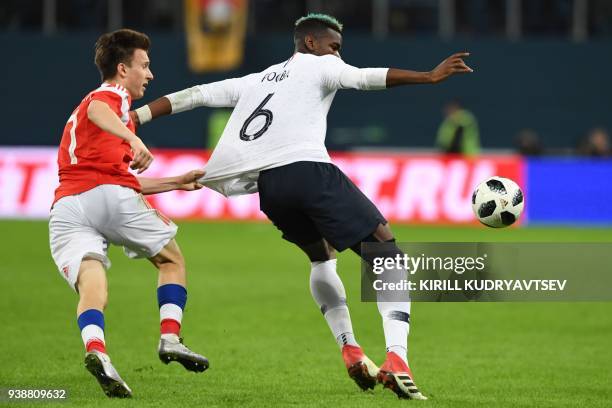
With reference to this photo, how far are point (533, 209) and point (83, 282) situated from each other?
1525 cm

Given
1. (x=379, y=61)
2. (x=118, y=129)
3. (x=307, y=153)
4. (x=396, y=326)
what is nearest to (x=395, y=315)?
(x=396, y=326)

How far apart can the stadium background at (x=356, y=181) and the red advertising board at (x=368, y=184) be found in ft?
0.11

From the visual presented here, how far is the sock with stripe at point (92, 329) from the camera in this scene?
22.3 feet

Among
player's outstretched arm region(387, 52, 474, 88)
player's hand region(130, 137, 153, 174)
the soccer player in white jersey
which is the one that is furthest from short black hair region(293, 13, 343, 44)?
player's hand region(130, 137, 153, 174)

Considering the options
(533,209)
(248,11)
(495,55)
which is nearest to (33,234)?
(533,209)

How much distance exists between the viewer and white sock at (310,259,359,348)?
25.7 feet

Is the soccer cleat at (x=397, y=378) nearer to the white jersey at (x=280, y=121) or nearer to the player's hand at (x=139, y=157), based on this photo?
the white jersey at (x=280, y=121)

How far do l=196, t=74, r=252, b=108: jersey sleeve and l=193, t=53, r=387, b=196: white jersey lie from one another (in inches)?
3.1

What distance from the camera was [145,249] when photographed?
7.32 metres

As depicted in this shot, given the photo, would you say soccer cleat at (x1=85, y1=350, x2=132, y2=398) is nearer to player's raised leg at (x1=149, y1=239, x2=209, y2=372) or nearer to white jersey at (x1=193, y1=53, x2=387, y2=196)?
player's raised leg at (x1=149, y1=239, x2=209, y2=372)

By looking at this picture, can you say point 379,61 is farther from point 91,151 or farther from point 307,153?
point 91,151

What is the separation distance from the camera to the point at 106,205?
712 centimetres

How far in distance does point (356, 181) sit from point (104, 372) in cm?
1457

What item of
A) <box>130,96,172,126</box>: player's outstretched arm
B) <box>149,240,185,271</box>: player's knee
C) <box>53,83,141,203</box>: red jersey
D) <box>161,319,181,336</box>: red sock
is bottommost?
<box>161,319,181,336</box>: red sock
